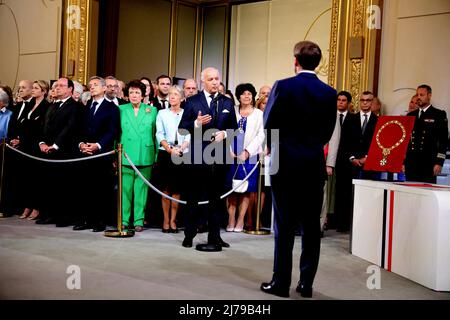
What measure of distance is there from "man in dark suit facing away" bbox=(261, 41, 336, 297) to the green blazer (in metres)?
2.59

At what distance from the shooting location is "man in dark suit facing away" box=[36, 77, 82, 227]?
5840mm

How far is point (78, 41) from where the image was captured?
30.1 ft

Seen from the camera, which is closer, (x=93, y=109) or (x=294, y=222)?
(x=294, y=222)

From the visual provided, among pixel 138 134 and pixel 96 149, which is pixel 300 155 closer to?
pixel 138 134

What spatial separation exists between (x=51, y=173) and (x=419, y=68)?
15.6 feet

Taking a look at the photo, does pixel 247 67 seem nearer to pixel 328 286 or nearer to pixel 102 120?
pixel 102 120

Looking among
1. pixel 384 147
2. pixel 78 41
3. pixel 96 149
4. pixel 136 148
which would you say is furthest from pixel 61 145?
pixel 78 41

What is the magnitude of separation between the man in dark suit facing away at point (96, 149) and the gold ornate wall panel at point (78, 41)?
3.52 m

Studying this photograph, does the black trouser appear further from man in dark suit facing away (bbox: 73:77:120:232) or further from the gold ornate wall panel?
the gold ornate wall panel

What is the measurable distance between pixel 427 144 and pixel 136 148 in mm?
3169

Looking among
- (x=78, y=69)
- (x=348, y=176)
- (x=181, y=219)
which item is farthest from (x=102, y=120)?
(x=78, y=69)

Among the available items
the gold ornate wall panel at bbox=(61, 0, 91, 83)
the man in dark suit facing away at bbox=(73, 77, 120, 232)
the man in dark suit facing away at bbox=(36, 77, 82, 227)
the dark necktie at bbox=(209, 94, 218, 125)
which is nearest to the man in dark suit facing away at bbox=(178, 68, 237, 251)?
the dark necktie at bbox=(209, 94, 218, 125)

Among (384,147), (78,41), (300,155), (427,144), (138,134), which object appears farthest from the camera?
(78,41)

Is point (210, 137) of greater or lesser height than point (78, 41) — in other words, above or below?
below
